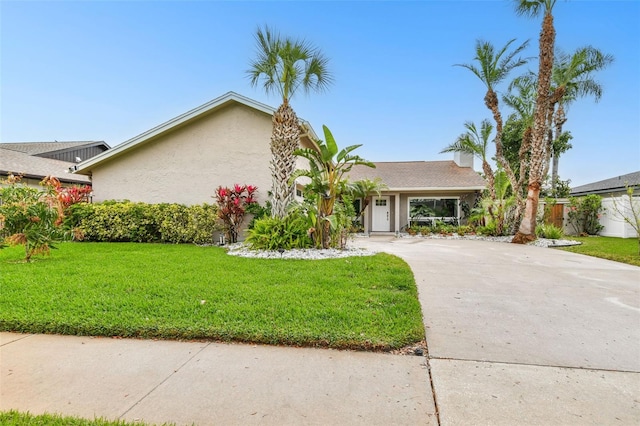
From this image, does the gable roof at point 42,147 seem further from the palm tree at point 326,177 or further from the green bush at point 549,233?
the green bush at point 549,233

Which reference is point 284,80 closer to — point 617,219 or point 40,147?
point 617,219

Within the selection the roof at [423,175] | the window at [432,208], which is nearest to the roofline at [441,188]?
the roof at [423,175]

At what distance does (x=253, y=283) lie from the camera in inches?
201

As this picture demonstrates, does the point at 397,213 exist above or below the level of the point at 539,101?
below

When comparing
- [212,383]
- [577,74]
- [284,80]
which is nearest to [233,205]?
[284,80]

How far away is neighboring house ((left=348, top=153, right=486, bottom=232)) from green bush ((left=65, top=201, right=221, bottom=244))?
10097 mm

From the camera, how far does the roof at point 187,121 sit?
35.8 ft

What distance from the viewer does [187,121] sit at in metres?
11.5

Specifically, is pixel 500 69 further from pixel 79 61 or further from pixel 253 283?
pixel 79 61

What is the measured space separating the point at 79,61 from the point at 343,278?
42.8ft

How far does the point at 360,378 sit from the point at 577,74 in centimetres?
1572

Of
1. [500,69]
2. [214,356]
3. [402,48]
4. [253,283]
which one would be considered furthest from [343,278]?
[500,69]

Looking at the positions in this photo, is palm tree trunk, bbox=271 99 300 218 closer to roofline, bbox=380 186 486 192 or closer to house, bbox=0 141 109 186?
house, bbox=0 141 109 186

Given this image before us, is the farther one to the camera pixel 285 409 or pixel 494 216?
pixel 494 216
